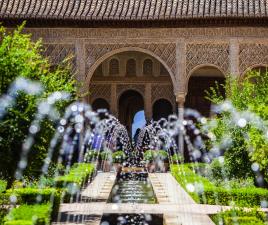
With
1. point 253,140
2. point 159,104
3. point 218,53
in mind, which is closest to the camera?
point 253,140

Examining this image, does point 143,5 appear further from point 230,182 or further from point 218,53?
point 230,182

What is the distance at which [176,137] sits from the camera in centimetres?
2250

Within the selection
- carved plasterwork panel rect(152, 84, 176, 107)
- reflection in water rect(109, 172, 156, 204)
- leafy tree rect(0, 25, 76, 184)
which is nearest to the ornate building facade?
carved plasterwork panel rect(152, 84, 176, 107)

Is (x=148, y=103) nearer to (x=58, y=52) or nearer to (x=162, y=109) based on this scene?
(x=162, y=109)

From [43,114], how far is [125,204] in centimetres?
283

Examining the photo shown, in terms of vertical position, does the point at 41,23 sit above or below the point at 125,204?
above

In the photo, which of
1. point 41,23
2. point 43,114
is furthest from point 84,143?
point 43,114

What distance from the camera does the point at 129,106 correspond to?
26.0m

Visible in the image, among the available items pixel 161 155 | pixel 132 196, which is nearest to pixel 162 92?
pixel 161 155

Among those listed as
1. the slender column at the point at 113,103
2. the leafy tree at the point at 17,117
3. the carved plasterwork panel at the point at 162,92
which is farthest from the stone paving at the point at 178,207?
the carved plasterwork panel at the point at 162,92

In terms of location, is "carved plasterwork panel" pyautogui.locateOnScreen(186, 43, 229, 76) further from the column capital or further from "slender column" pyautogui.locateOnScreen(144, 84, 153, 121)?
"slender column" pyautogui.locateOnScreen(144, 84, 153, 121)

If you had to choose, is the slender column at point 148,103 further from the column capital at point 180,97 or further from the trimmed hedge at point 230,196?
the trimmed hedge at point 230,196

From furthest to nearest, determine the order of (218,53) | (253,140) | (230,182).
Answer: (218,53), (230,182), (253,140)

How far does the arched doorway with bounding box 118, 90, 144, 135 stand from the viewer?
24.7 meters
